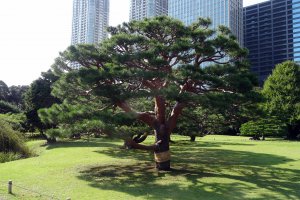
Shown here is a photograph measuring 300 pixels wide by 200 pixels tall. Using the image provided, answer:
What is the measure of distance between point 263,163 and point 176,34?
316 inches

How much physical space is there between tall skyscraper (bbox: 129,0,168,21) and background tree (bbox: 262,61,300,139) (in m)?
24.3

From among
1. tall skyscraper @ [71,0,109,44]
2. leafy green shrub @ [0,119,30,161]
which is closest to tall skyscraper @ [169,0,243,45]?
tall skyscraper @ [71,0,109,44]

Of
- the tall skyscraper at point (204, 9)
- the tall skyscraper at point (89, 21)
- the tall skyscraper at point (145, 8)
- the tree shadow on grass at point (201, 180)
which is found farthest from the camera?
the tall skyscraper at point (204, 9)

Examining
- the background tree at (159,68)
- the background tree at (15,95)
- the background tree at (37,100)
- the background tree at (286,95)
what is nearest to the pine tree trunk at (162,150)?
the background tree at (159,68)

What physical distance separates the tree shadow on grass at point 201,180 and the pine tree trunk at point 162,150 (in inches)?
16.0

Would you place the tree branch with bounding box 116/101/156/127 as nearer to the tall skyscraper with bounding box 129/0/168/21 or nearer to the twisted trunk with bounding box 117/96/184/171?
the twisted trunk with bounding box 117/96/184/171

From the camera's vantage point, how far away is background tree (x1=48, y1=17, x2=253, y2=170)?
11.7 metres

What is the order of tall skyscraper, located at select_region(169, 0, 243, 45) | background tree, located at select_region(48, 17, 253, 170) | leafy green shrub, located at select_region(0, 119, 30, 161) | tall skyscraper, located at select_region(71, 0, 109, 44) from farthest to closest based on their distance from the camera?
1. tall skyscraper, located at select_region(169, 0, 243, 45)
2. tall skyscraper, located at select_region(71, 0, 109, 44)
3. leafy green shrub, located at select_region(0, 119, 30, 161)
4. background tree, located at select_region(48, 17, 253, 170)

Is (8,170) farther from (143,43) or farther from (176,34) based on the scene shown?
(176,34)

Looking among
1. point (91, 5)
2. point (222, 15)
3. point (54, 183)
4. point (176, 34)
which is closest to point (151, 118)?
point (176, 34)

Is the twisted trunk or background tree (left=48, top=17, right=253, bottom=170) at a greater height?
background tree (left=48, top=17, right=253, bottom=170)

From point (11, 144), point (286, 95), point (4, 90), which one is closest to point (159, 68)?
point (11, 144)

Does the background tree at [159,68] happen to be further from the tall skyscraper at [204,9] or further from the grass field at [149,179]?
the tall skyscraper at [204,9]

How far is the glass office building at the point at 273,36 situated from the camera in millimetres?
67000
